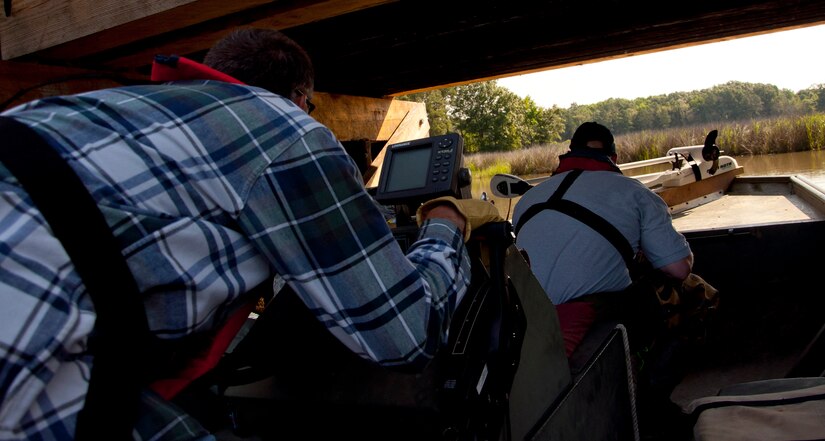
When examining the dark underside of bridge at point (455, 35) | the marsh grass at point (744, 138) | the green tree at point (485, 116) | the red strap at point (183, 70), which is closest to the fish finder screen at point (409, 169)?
the red strap at point (183, 70)

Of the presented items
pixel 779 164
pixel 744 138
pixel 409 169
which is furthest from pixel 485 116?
pixel 409 169

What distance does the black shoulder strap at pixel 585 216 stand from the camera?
10.2ft

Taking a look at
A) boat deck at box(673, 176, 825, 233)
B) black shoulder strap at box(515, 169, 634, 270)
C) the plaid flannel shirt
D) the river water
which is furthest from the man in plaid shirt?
the river water

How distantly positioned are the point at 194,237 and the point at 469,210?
717 millimetres

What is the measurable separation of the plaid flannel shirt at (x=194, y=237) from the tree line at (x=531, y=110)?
1083 inches

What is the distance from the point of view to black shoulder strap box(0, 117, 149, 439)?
868mm

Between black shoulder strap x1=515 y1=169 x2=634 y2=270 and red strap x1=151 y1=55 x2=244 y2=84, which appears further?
black shoulder strap x1=515 y1=169 x2=634 y2=270

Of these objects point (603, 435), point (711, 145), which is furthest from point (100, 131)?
point (711, 145)

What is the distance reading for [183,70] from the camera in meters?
1.21

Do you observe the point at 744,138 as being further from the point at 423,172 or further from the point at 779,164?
the point at 423,172

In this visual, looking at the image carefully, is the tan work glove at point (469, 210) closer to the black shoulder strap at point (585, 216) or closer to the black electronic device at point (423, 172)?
the black electronic device at point (423, 172)

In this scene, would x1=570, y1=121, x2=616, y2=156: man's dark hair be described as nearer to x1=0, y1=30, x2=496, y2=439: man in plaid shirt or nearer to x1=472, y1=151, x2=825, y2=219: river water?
x1=0, y1=30, x2=496, y2=439: man in plaid shirt

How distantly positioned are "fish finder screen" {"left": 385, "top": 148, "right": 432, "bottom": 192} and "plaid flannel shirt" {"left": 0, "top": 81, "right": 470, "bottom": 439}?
1.58 ft

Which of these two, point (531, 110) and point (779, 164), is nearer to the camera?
point (779, 164)
